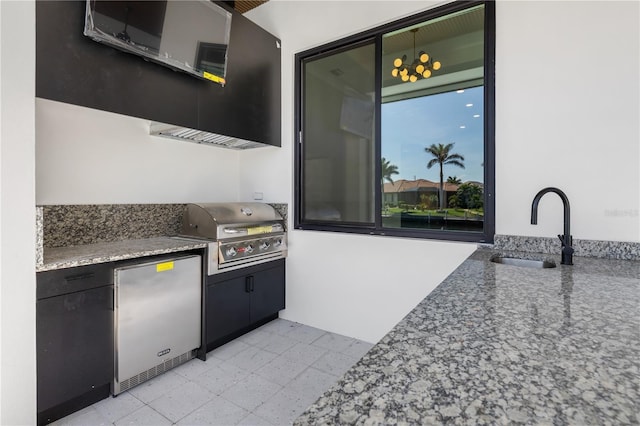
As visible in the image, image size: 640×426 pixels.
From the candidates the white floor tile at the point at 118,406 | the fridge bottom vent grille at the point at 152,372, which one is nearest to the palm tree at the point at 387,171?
the fridge bottom vent grille at the point at 152,372

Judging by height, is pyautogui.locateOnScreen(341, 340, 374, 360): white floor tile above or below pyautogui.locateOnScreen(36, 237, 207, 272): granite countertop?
below

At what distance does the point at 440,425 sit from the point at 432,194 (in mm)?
2172

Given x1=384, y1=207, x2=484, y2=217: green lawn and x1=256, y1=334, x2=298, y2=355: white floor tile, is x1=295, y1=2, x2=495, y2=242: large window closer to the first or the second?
x1=384, y1=207, x2=484, y2=217: green lawn

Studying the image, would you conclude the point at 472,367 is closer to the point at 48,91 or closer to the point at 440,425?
the point at 440,425

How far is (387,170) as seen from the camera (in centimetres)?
261

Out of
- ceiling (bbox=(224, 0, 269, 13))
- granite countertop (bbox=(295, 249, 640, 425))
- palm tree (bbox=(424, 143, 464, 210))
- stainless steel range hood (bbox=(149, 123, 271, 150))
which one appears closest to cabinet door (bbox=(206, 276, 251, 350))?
stainless steel range hood (bbox=(149, 123, 271, 150))

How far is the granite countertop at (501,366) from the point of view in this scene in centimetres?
45

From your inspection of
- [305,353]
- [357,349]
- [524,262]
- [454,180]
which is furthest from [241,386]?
[454,180]

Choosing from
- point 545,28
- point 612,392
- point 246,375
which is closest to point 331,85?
point 545,28

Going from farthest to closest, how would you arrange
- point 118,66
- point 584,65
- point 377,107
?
1. point 377,107
2. point 118,66
3. point 584,65

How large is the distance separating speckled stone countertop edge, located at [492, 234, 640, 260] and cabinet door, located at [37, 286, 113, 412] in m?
2.41

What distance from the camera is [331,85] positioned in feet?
9.78

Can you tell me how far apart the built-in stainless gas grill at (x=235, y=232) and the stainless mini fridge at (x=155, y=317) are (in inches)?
7.3

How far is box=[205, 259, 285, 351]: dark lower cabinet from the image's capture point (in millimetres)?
2396
